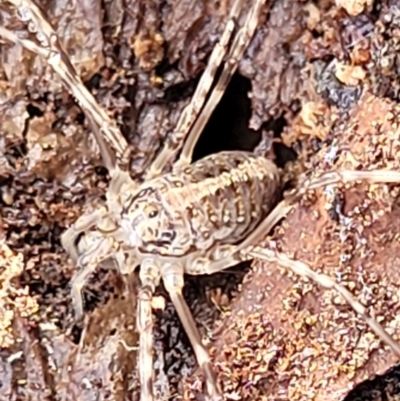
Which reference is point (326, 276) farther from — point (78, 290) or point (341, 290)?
point (78, 290)

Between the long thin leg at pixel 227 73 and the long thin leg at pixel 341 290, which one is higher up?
the long thin leg at pixel 227 73

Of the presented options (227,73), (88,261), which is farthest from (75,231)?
(227,73)

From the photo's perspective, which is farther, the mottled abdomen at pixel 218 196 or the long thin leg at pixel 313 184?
the mottled abdomen at pixel 218 196

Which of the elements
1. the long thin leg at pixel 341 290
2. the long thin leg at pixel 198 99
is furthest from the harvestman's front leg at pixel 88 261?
the long thin leg at pixel 341 290

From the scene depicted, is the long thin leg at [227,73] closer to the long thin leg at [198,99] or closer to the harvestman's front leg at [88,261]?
the long thin leg at [198,99]

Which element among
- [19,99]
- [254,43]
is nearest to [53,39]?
[19,99]

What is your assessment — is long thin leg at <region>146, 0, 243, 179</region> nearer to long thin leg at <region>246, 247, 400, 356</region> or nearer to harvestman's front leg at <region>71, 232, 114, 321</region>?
harvestman's front leg at <region>71, 232, 114, 321</region>
